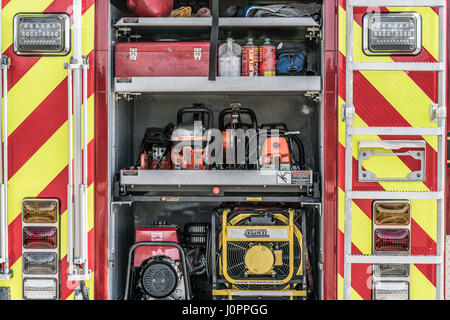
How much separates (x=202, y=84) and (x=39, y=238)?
1.30m

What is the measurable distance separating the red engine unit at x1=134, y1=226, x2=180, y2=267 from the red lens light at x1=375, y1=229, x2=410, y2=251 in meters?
1.26

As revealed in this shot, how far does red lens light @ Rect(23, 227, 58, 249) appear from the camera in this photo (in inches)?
117

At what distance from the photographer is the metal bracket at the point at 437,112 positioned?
286cm

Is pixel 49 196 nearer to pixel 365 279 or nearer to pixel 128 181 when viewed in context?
pixel 128 181

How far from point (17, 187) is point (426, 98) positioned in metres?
2.35

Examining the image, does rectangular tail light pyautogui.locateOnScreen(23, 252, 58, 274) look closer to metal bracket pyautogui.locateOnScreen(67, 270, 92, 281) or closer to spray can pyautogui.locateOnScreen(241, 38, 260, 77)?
metal bracket pyautogui.locateOnScreen(67, 270, 92, 281)

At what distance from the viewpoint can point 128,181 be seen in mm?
3205

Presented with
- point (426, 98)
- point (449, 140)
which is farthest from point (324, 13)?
point (449, 140)

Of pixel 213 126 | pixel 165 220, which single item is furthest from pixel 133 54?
Answer: pixel 165 220

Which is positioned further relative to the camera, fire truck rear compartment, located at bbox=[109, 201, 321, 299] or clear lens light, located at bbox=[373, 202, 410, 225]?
fire truck rear compartment, located at bbox=[109, 201, 321, 299]

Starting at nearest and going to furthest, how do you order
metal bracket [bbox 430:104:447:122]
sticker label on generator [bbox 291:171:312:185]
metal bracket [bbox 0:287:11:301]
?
metal bracket [bbox 430:104:447:122] < metal bracket [bbox 0:287:11:301] < sticker label on generator [bbox 291:171:312:185]

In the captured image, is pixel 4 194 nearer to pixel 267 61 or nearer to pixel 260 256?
pixel 260 256

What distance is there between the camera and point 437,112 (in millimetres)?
2863

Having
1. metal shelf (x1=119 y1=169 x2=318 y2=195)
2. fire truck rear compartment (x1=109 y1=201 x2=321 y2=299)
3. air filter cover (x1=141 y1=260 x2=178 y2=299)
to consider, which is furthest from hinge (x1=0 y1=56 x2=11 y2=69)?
air filter cover (x1=141 y1=260 x2=178 y2=299)
